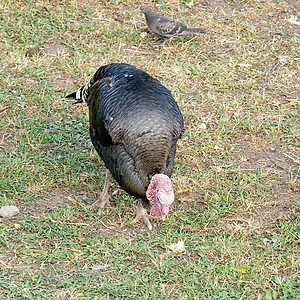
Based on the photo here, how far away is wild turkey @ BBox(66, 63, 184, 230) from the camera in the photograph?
463 centimetres

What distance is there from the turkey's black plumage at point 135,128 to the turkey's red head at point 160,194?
106mm

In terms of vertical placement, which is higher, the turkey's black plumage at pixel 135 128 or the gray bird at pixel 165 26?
the turkey's black plumage at pixel 135 128

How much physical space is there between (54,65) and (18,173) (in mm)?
2263

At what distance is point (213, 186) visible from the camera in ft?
18.2

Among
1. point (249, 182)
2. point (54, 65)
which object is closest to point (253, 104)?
point (249, 182)

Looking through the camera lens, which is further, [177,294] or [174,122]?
[174,122]

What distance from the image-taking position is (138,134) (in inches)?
185

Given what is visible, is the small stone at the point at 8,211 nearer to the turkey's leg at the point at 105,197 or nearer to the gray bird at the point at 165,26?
the turkey's leg at the point at 105,197

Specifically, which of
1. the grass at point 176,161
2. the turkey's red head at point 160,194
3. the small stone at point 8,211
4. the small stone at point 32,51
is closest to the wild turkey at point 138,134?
the turkey's red head at point 160,194

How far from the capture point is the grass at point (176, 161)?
4.41 meters

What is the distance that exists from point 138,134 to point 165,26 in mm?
3408

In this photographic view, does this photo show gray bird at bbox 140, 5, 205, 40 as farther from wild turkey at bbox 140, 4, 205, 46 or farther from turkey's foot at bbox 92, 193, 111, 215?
turkey's foot at bbox 92, 193, 111, 215

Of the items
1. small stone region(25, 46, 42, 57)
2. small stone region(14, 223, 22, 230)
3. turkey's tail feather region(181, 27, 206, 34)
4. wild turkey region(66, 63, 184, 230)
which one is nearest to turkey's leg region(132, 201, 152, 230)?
wild turkey region(66, 63, 184, 230)

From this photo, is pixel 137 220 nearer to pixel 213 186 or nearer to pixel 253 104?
pixel 213 186
